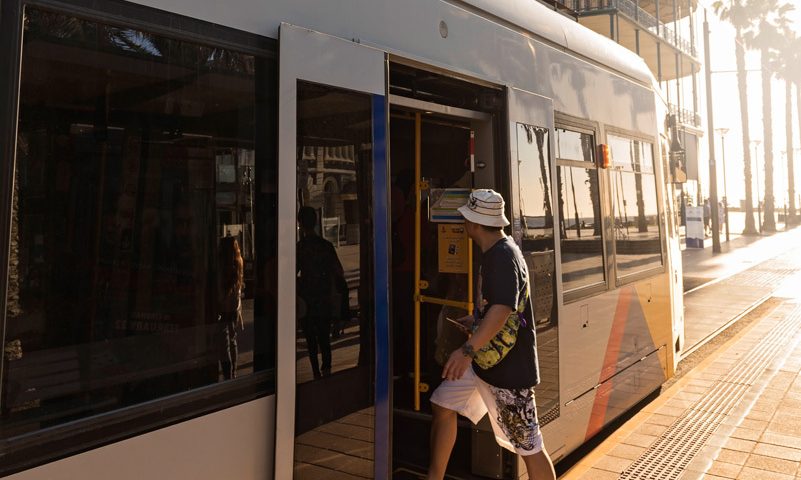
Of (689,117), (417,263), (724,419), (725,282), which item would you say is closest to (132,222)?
(417,263)

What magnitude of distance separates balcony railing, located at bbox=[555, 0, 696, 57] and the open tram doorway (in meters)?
20.2

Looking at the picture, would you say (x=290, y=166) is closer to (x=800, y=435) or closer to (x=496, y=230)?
(x=496, y=230)

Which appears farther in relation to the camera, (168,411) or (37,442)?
(168,411)

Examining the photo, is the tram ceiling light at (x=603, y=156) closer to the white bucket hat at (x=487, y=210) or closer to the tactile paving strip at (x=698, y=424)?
the white bucket hat at (x=487, y=210)

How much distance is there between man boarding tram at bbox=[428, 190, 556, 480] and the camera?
11.2 feet

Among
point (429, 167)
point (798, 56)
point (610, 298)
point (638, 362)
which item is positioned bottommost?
point (638, 362)

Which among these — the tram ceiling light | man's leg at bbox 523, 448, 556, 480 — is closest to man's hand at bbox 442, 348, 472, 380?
man's leg at bbox 523, 448, 556, 480

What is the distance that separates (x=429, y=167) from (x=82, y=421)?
302cm

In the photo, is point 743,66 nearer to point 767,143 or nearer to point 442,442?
point 767,143

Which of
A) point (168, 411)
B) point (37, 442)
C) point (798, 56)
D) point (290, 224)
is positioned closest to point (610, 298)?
point (290, 224)

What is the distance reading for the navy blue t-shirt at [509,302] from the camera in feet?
11.2

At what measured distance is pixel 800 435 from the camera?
18.1ft

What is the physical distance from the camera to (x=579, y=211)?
4.88m

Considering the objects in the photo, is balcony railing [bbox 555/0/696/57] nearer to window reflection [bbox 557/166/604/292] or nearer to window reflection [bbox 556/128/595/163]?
window reflection [bbox 556/128/595/163]
